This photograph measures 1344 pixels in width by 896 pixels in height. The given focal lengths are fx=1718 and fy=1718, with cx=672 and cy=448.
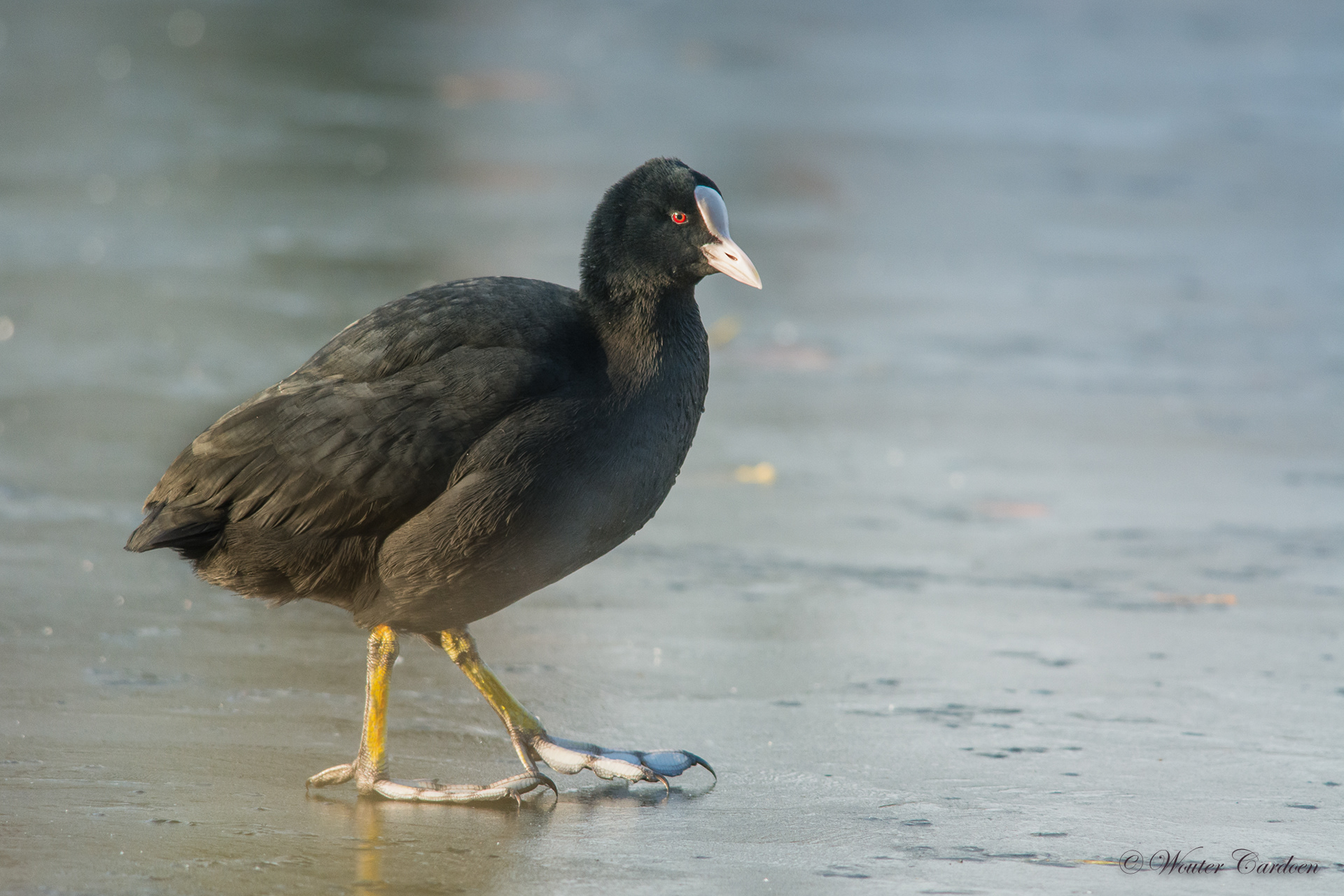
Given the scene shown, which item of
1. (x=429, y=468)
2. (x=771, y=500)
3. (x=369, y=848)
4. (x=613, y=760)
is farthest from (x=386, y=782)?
(x=771, y=500)

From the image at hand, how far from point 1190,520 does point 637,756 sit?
2.95 m

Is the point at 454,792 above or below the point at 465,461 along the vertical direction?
below

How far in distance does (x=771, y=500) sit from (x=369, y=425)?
2623 millimetres

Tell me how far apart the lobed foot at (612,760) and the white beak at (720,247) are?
1178 mm

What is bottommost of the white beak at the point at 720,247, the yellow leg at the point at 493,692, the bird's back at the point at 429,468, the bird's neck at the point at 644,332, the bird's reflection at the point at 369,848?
the bird's reflection at the point at 369,848

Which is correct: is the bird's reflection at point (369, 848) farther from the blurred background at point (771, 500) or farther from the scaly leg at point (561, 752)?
the scaly leg at point (561, 752)

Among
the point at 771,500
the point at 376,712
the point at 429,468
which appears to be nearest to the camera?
the point at 429,468

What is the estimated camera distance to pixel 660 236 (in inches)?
170

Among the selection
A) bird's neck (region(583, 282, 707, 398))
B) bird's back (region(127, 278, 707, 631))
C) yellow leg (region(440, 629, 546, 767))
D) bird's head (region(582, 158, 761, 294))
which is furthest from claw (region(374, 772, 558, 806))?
bird's head (region(582, 158, 761, 294))

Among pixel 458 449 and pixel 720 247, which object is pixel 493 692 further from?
pixel 720 247

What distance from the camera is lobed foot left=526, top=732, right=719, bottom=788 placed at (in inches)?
161

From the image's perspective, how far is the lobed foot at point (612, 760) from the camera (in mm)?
4090

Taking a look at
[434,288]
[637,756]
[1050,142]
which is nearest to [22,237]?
[434,288]

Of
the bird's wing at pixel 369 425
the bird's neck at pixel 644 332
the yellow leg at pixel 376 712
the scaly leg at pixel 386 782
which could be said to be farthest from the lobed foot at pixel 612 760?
the bird's neck at pixel 644 332
